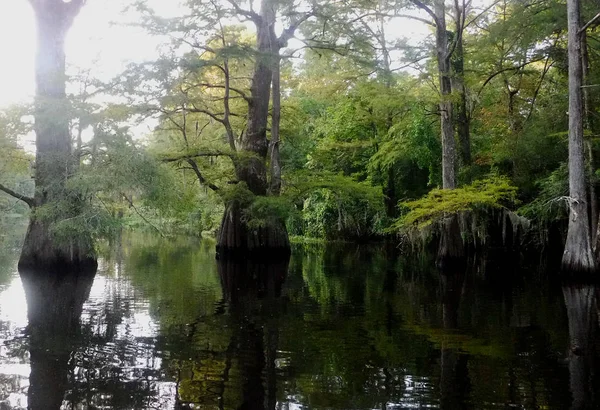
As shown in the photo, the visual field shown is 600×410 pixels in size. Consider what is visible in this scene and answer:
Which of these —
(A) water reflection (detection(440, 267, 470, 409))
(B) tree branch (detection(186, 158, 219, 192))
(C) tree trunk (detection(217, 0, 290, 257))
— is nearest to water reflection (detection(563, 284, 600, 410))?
(A) water reflection (detection(440, 267, 470, 409))

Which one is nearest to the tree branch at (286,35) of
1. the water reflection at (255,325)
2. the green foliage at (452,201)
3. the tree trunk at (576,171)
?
the green foliage at (452,201)

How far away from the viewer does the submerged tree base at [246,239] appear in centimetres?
1875

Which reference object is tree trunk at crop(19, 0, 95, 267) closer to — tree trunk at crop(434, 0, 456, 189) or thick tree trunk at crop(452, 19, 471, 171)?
tree trunk at crop(434, 0, 456, 189)

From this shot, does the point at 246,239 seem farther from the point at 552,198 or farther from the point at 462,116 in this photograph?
the point at 552,198

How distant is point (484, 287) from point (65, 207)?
9358mm

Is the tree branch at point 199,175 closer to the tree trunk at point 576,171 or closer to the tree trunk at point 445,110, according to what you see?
the tree trunk at point 445,110

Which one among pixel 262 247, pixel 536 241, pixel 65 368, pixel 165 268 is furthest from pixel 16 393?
pixel 536 241

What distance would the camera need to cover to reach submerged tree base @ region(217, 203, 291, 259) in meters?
18.8

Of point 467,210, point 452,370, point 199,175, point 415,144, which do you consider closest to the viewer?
point 452,370

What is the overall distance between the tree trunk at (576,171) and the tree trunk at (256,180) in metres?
8.96

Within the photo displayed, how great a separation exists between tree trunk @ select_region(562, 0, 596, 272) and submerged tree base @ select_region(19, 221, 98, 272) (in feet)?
→ 37.0

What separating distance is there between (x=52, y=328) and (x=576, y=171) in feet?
39.0

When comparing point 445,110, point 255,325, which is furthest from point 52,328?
point 445,110

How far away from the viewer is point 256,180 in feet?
61.5
